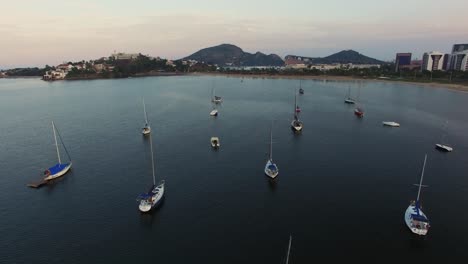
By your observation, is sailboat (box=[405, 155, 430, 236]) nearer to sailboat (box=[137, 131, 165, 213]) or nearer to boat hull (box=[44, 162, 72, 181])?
sailboat (box=[137, 131, 165, 213])

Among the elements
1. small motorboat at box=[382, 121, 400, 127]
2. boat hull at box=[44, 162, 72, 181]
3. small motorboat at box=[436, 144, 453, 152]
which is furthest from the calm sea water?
small motorboat at box=[382, 121, 400, 127]

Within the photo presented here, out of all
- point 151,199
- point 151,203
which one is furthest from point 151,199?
point 151,203

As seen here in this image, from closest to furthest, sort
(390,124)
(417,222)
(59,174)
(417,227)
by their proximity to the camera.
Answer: (417,227) < (417,222) < (59,174) < (390,124)

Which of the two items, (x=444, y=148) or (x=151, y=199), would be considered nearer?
(x=151, y=199)

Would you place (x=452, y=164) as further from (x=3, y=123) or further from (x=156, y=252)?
(x=3, y=123)

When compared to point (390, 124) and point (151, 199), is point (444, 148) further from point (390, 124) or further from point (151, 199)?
point (151, 199)

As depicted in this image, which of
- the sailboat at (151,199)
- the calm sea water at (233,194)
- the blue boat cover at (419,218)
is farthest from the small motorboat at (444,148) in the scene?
the sailboat at (151,199)

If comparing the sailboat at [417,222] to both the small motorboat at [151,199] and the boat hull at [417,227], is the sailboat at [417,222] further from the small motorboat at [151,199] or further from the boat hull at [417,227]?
the small motorboat at [151,199]

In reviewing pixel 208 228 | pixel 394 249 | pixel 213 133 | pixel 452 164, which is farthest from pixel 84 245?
pixel 452 164
